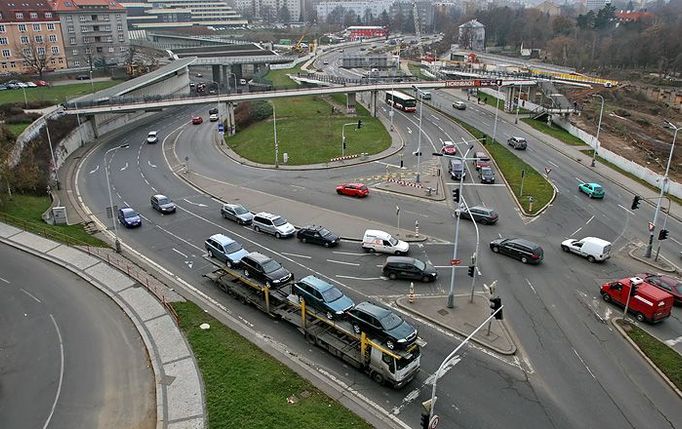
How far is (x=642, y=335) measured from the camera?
2672 centimetres

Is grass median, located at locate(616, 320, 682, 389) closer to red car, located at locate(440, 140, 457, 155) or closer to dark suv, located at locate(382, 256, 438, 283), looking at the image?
dark suv, located at locate(382, 256, 438, 283)

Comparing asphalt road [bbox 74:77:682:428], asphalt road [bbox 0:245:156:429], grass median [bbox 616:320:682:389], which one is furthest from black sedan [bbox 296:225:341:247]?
A: grass median [bbox 616:320:682:389]

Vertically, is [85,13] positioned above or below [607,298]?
above

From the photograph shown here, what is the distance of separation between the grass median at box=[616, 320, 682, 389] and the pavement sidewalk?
20079 millimetres

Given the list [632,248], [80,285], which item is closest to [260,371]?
[80,285]

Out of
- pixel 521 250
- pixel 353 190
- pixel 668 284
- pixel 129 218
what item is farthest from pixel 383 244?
pixel 129 218

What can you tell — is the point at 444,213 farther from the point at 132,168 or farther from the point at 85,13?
the point at 85,13

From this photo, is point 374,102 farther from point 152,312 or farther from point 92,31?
point 92,31

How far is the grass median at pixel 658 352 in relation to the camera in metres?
23.5

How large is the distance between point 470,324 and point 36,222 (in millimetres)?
32054

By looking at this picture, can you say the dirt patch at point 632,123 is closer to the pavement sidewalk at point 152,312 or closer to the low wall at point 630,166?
the low wall at point 630,166

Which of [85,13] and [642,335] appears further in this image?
[85,13]

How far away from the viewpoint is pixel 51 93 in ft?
305

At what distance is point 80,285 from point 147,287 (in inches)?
153
